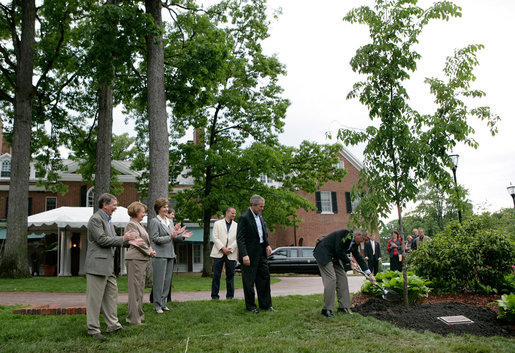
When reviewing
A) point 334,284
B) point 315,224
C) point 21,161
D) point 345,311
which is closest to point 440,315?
point 345,311

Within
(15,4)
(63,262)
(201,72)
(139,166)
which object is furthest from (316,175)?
(15,4)

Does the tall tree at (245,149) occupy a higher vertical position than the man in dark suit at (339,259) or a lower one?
higher

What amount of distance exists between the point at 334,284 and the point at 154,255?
2.95 m

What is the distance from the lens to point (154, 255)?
650 centimetres

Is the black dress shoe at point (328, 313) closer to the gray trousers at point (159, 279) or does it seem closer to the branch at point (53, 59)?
the gray trousers at point (159, 279)

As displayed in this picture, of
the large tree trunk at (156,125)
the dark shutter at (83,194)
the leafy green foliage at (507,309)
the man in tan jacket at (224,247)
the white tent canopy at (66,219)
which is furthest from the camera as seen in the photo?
the dark shutter at (83,194)

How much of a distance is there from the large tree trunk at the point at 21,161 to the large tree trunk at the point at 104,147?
3.04m

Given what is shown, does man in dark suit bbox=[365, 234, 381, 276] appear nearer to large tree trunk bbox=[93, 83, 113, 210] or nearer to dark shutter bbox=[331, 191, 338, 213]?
large tree trunk bbox=[93, 83, 113, 210]

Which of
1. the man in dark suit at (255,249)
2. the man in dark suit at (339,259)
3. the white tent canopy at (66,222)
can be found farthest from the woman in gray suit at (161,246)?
the white tent canopy at (66,222)

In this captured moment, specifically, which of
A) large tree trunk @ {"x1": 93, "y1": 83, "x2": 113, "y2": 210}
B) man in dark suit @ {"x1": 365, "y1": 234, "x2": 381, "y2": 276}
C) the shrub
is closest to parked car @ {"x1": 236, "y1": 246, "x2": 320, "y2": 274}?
man in dark suit @ {"x1": 365, "y1": 234, "x2": 381, "y2": 276}

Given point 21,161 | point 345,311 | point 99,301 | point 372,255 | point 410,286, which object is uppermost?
point 21,161

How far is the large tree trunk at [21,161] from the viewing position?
15.5 meters

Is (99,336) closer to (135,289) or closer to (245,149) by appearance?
(135,289)

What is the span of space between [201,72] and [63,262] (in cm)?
1498
